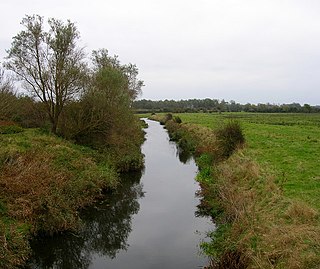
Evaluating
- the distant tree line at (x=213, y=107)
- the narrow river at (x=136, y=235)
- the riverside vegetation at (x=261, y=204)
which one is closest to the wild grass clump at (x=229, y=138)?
the riverside vegetation at (x=261, y=204)

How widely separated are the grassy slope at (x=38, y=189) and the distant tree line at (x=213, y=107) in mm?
39746

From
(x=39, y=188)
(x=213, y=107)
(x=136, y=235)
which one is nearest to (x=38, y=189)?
(x=39, y=188)

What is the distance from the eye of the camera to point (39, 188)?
1456 cm

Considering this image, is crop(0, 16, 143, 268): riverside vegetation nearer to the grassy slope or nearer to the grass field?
the grassy slope

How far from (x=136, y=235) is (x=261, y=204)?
5.61 m

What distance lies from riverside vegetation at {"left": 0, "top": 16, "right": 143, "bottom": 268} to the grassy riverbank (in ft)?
0.12

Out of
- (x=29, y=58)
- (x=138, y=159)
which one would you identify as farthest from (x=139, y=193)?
(x=29, y=58)

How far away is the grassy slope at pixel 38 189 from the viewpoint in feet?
37.9

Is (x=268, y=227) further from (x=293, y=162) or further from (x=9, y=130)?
(x=9, y=130)

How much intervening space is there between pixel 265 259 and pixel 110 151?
19.1 metres

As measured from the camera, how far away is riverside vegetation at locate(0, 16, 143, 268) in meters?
13.8

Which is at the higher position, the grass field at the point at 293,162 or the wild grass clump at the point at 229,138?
the wild grass clump at the point at 229,138

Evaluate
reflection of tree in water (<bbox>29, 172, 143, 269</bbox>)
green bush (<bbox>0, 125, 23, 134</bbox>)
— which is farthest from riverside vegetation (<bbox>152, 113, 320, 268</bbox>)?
green bush (<bbox>0, 125, 23, 134</bbox>)

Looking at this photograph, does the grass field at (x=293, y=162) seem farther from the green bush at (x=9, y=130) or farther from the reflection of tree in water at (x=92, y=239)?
the green bush at (x=9, y=130)
